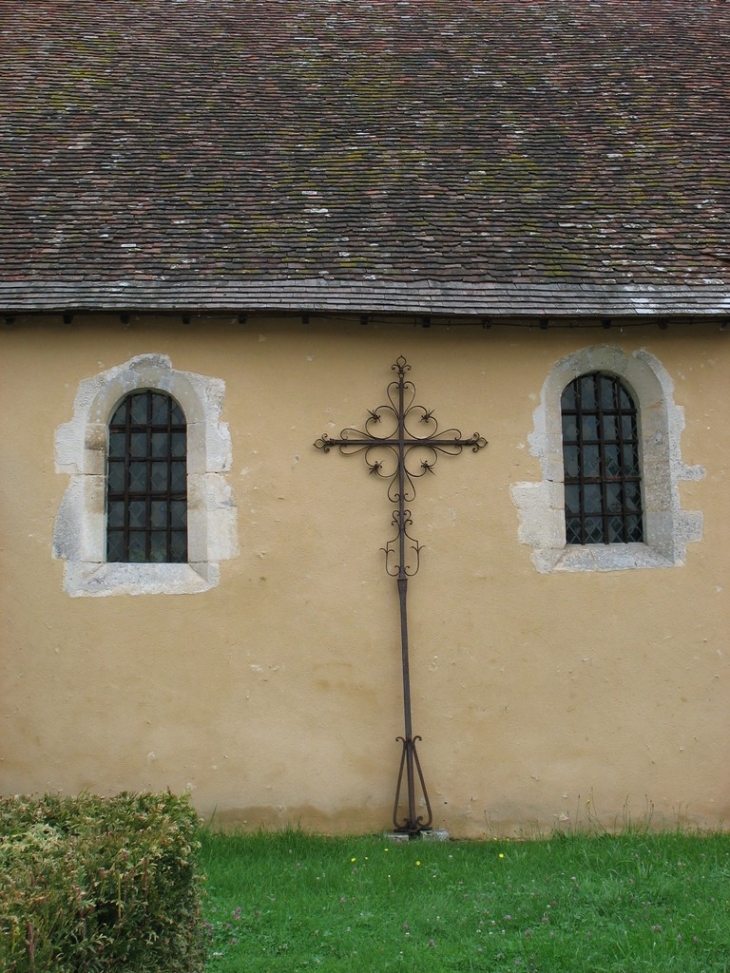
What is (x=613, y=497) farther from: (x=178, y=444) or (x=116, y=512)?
(x=116, y=512)

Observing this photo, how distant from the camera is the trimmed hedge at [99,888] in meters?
3.20

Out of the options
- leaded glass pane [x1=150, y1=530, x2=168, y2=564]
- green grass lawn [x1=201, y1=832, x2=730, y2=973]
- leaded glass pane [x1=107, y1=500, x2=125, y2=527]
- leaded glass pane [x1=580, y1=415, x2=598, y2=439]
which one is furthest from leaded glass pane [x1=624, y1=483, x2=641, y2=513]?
leaded glass pane [x1=107, y1=500, x2=125, y2=527]

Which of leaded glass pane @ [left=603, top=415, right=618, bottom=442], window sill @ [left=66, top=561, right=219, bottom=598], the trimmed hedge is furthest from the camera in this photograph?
leaded glass pane @ [left=603, top=415, right=618, bottom=442]

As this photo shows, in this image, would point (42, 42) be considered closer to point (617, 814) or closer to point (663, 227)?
point (663, 227)

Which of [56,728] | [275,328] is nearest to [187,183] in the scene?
[275,328]

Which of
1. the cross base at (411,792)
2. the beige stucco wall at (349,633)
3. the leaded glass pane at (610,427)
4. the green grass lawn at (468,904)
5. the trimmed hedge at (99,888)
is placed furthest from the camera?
the leaded glass pane at (610,427)

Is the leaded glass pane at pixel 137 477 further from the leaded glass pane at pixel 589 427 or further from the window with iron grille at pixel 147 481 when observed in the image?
the leaded glass pane at pixel 589 427

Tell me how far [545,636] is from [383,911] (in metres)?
2.67

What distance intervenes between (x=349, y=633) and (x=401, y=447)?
4.89 ft

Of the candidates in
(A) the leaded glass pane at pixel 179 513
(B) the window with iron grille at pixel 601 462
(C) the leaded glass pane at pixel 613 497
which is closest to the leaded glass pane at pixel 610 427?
(B) the window with iron grille at pixel 601 462

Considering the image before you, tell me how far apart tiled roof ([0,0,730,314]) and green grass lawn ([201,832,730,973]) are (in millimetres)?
3878

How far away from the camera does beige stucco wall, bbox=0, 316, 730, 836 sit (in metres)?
7.16

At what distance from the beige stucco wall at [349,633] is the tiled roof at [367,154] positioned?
0.46 m

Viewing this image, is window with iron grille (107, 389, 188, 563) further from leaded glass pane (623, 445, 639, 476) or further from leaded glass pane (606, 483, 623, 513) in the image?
leaded glass pane (623, 445, 639, 476)
